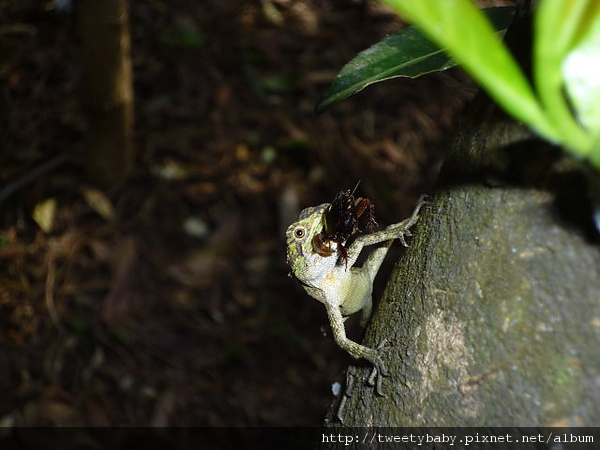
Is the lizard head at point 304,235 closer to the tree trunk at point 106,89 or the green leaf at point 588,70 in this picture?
the green leaf at point 588,70

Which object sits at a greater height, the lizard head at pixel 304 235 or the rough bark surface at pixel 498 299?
the rough bark surface at pixel 498 299

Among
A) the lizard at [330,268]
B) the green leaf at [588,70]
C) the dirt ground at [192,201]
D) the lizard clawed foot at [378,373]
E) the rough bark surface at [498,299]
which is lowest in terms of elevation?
the dirt ground at [192,201]

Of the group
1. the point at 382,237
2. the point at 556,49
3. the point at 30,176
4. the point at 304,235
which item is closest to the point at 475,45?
the point at 556,49

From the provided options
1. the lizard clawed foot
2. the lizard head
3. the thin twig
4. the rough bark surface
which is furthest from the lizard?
the thin twig

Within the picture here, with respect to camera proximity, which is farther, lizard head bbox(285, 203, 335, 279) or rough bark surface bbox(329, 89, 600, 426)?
lizard head bbox(285, 203, 335, 279)

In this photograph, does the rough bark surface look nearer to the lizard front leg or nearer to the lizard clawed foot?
the lizard clawed foot

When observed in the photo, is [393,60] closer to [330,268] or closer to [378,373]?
[378,373]

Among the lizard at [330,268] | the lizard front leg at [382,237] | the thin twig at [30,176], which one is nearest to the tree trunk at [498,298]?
the lizard front leg at [382,237]

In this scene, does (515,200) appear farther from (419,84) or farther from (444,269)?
(419,84)

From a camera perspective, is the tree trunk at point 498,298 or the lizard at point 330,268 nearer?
the tree trunk at point 498,298
